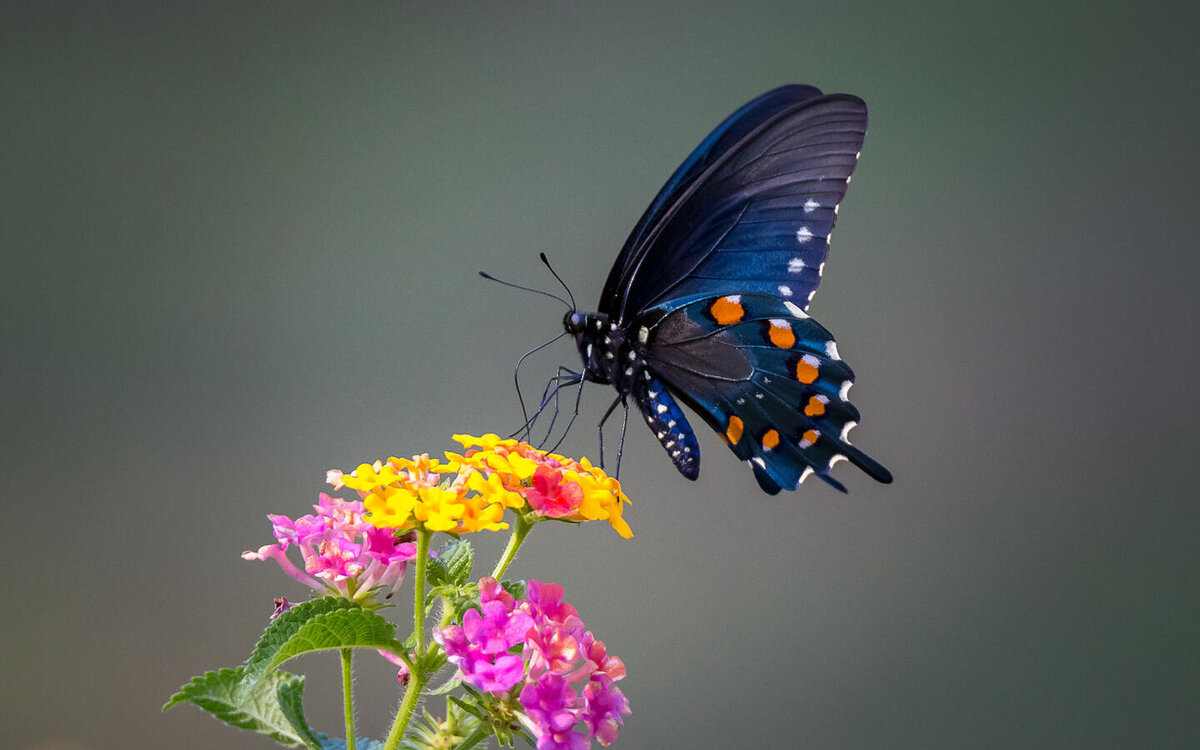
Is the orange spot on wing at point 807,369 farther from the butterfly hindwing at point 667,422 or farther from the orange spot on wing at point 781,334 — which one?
the butterfly hindwing at point 667,422

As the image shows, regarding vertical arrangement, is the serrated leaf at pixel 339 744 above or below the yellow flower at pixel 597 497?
below

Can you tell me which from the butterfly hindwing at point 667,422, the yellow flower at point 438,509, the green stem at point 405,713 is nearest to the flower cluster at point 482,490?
the yellow flower at point 438,509

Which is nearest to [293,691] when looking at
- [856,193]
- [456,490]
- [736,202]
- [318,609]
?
[318,609]

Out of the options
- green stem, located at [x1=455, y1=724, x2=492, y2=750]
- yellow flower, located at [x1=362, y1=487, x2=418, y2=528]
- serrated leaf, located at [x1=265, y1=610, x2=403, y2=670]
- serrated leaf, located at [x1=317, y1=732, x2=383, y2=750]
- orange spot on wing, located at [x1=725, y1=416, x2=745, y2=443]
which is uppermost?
Answer: orange spot on wing, located at [x1=725, y1=416, x2=745, y2=443]

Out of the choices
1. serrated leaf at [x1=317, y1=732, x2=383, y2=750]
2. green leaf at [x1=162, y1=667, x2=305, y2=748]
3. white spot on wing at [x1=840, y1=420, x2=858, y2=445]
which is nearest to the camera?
green leaf at [x1=162, y1=667, x2=305, y2=748]

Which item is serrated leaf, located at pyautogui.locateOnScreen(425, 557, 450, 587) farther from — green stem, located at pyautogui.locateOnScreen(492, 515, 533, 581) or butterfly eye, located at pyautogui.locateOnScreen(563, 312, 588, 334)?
butterfly eye, located at pyautogui.locateOnScreen(563, 312, 588, 334)

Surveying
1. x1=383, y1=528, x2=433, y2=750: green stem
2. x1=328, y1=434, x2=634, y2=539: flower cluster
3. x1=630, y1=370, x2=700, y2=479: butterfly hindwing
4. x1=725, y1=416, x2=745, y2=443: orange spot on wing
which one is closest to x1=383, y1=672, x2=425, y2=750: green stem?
x1=383, y1=528, x2=433, y2=750: green stem
